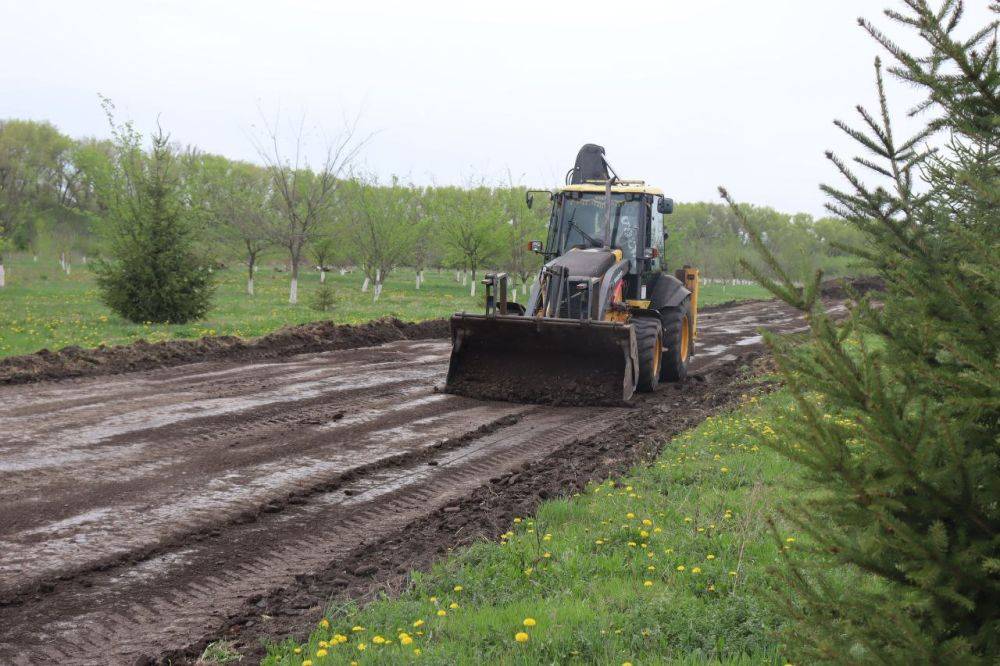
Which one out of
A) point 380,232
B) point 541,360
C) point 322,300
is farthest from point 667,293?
point 380,232

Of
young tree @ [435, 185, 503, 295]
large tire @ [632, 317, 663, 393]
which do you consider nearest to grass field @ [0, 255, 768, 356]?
young tree @ [435, 185, 503, 295]

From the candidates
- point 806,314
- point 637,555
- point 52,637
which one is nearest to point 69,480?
point 52,637

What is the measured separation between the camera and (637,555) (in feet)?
18.6

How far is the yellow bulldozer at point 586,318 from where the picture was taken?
11.8m

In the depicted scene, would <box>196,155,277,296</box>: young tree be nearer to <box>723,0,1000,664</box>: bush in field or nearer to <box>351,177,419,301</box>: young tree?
<box>351,177,419,301</box>: young tree

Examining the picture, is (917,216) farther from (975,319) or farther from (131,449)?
(131,449)

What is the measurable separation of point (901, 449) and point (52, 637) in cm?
434

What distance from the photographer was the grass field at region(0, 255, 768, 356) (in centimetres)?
1688

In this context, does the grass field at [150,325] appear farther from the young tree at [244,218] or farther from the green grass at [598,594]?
the green grass at [598,594]

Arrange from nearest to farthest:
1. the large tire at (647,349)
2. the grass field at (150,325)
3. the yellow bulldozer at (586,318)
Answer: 1. the yellow bulldozer at (586,318)
2. the large tire at (647,349)
3. the grass field at (150,325)

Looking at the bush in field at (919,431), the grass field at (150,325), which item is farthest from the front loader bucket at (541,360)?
the bush in field at (919,431)

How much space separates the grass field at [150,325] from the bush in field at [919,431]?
14.6 meters

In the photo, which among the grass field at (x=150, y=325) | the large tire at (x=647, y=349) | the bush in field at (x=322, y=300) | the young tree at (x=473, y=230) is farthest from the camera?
the young tree at (x=473, y=230)

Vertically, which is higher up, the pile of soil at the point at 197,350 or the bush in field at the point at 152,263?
the bush in field at the point at 152,263
